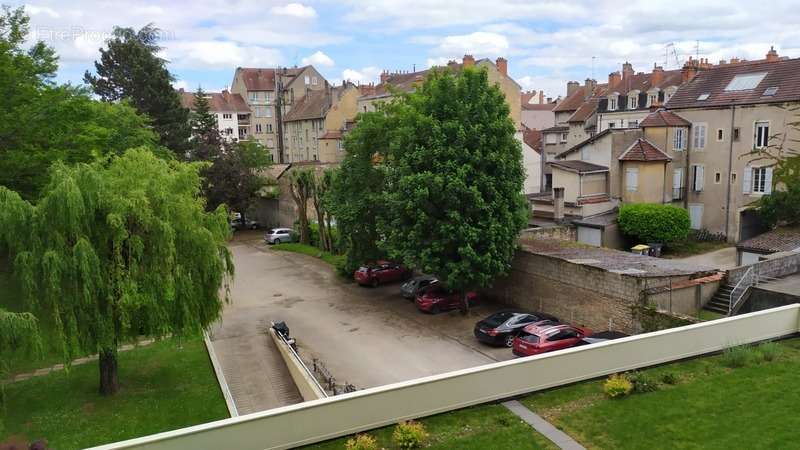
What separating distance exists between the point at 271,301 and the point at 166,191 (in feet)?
47.5

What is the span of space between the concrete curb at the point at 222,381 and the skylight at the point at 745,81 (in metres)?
33.4

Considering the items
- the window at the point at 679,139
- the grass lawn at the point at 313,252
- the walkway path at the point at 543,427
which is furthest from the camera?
the grass lawn at the point at 313,252

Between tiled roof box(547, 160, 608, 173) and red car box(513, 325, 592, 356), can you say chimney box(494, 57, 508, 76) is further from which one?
red car box(513, 325, 592, 356)

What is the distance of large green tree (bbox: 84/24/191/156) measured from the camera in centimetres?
5125

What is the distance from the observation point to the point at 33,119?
869 inches

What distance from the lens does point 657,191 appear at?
3591cm

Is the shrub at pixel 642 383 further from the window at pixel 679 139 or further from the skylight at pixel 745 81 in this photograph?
the skylight at pixel 745 81

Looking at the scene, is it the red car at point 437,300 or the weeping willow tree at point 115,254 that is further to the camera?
the red car at point 437,300

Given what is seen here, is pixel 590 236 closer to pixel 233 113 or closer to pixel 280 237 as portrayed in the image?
pixel 280 237

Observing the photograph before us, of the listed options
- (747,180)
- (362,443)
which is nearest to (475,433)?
(362,443)

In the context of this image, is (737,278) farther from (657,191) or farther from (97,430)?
(97,430)

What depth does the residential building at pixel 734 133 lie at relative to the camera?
109ft

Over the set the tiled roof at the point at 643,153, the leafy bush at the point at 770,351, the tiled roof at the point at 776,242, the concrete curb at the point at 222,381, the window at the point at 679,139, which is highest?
the window at the point at 679,139

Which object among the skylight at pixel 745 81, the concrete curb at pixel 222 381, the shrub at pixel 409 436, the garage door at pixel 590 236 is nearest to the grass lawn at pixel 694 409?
the shrub at pixel 409 436
